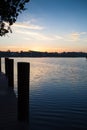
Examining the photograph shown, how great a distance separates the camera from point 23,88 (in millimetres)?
8930

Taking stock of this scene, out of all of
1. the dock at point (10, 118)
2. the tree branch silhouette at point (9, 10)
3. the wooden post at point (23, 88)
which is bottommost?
the dock at point (10, 118)

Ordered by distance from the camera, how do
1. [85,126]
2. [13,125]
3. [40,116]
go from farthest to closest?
1. [40,116]
2. [85,126]
3. [13,125]

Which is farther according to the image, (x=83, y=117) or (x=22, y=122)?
(x=83, y=117)

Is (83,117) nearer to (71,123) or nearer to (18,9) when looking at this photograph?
(71,123)

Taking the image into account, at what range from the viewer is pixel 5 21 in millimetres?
15914

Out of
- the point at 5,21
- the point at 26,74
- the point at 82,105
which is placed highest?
the point at 5,21

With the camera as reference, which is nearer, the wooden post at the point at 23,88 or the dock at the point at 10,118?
the dock at the point at 10,118

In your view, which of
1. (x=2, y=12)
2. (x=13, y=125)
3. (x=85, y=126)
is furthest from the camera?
(x=2, y=12)

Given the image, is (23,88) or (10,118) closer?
(23,88)

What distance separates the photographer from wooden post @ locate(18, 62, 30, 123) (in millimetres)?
8703

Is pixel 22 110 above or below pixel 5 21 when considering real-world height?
below

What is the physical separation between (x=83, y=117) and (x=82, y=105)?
307 centimetres

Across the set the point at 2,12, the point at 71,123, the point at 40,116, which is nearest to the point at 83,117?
the point at 71,123

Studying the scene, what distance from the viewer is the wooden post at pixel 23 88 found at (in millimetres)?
8703
